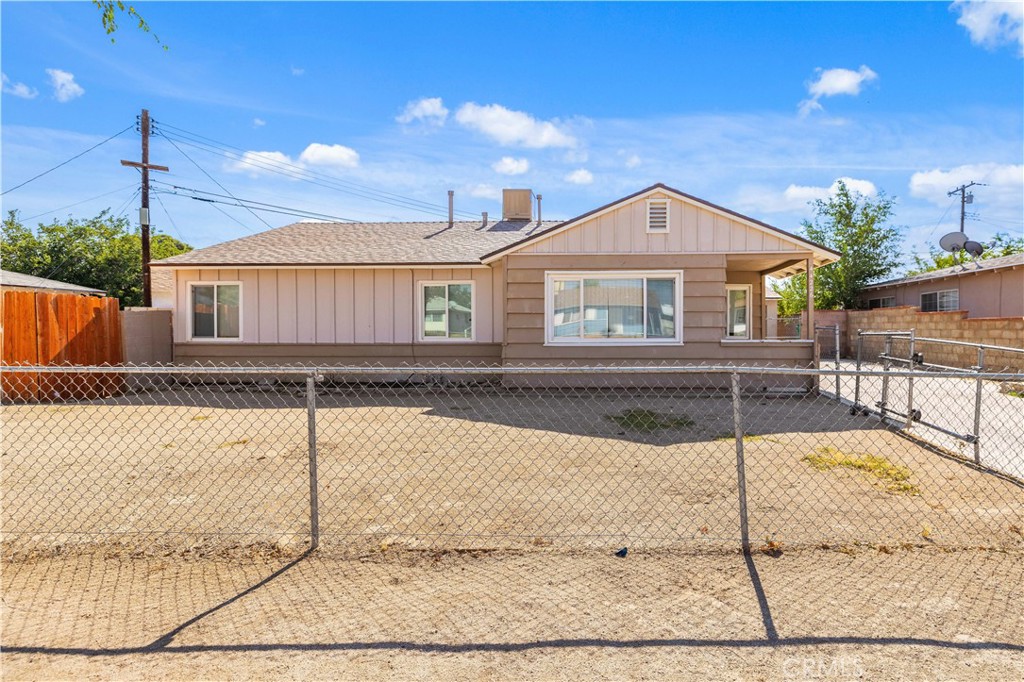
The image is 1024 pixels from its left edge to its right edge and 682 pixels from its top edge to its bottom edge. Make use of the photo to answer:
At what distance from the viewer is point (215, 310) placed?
15.1 metres

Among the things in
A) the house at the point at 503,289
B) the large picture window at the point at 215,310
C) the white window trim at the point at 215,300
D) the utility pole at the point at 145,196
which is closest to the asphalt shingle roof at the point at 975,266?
the house at the point at 503,289

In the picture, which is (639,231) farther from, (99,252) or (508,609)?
(99,252)

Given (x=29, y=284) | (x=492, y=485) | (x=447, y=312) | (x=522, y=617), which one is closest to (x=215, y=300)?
(x=447, y=312)

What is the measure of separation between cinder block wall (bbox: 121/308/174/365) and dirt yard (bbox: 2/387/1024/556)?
460 centimetres

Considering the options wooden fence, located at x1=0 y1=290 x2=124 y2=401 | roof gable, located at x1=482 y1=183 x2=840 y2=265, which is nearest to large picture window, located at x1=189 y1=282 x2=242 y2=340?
wooden fence, located at x1=0 y1=290 x2=124 y2=401

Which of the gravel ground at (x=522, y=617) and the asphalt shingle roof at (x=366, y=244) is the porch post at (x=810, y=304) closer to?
the asphalt shingle roof at (x=366, y=244)

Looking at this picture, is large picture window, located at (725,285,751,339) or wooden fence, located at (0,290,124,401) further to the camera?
large picture window, located at (725,285,751,339)

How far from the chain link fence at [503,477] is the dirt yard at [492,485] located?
0.03 meters

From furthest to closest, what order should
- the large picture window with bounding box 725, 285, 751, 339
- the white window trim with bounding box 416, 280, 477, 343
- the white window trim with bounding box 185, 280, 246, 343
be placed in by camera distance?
the large picture window with bounding box 725, 285, 751, 339 < the white window trim with bounding box 185, 280, 246, 343 < the white window trim with bounding box 416, 280, 477, 343

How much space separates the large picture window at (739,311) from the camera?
54.6ft

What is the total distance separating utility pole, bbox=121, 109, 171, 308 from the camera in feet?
61.5

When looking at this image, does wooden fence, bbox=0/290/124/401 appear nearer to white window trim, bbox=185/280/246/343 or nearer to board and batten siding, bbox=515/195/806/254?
white window trim, bbox=185/280/246/343

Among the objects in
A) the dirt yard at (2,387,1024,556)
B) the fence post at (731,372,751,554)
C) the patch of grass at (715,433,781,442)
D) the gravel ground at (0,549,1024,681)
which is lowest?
the gravel ground at (0,549,1024,681)

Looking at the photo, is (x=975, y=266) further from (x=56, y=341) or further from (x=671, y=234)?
(x=56, y=341)
